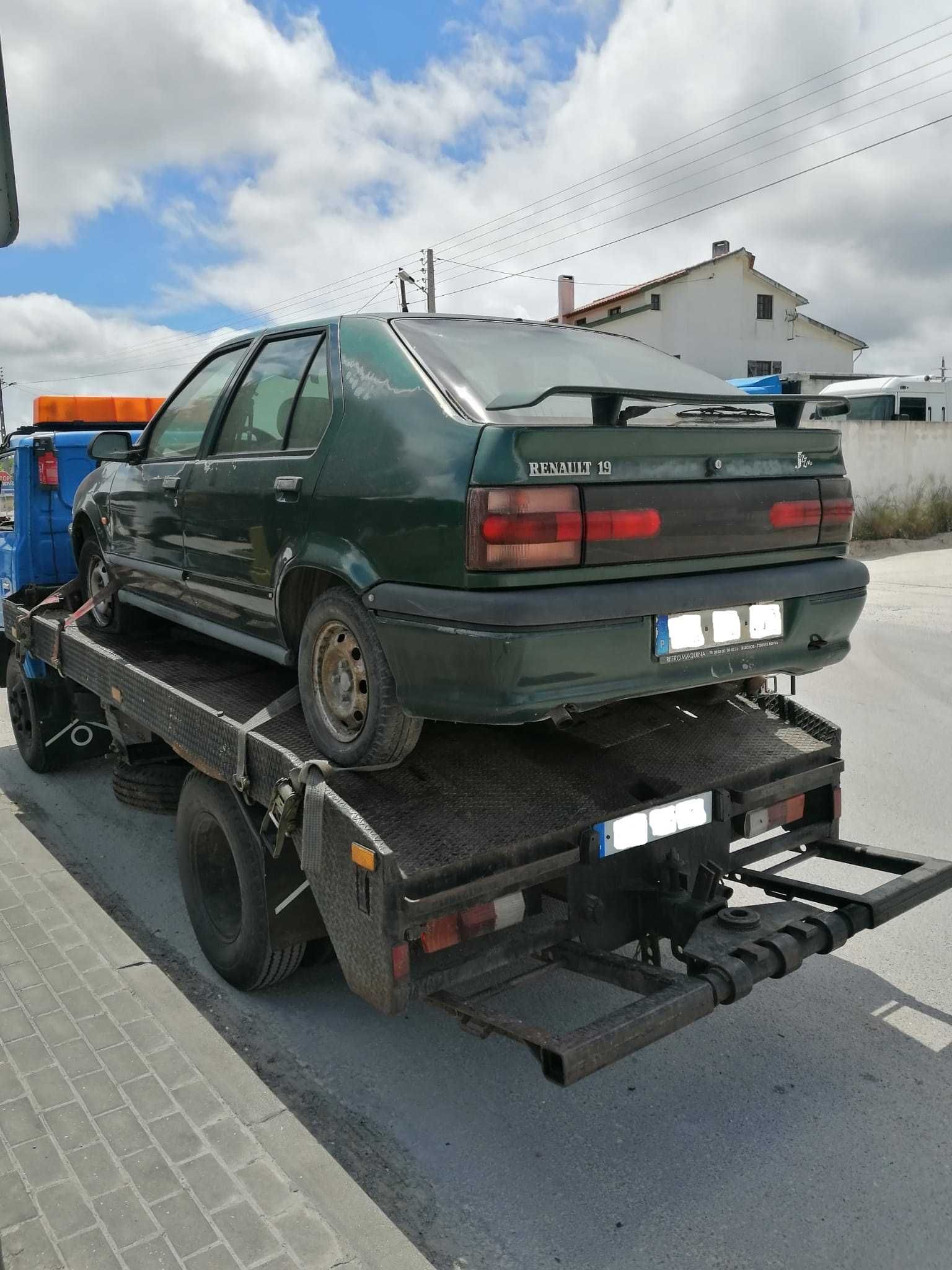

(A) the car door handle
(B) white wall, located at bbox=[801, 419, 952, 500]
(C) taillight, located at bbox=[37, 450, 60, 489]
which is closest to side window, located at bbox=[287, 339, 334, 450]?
(A) the car door handle

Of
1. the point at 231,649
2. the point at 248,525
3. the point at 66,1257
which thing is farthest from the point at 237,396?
the point at 66,1257

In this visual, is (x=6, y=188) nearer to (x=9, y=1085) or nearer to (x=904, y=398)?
(x=9, y=1085)

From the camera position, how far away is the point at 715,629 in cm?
299

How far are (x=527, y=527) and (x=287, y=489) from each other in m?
1.04

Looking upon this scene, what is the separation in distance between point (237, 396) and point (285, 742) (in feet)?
4.94

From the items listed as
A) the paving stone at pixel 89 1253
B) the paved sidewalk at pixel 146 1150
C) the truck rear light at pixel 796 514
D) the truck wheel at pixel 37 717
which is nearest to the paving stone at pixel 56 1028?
Result: the paved sidewalk at pixel 146 1150

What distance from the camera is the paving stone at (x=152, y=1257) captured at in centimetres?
242

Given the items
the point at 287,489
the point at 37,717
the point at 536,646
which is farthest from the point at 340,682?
the point at 37,717

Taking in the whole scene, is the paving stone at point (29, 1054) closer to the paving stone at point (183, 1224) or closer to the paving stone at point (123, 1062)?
the paving stone at point (123, 1062)

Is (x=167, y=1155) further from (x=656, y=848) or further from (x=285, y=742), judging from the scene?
(x=656, y=848)

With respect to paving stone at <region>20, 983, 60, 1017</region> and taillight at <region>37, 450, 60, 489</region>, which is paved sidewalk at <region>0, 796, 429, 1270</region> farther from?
taillight at <region>37, 450, 60, 489</region>

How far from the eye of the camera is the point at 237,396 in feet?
13.0

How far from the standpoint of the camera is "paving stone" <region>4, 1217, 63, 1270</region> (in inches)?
96.0

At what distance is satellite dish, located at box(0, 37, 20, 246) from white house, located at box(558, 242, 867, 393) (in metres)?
34.1
